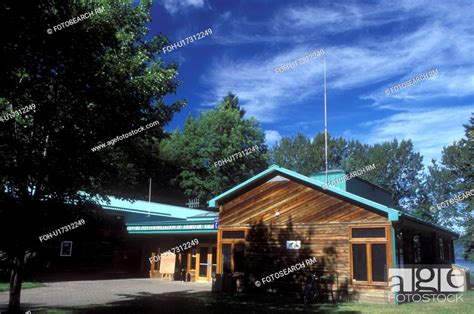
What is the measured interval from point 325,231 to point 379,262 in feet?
8.27

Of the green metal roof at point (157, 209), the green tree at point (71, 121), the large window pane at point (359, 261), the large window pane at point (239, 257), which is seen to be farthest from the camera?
the green metal roof at point (157, 209)

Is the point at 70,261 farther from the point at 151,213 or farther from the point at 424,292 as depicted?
the point at 424,292

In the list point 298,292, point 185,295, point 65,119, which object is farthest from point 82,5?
point 298,292

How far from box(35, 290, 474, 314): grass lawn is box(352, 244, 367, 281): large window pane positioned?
147 cm

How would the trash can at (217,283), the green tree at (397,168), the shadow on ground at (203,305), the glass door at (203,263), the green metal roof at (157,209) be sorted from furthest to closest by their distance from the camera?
the green tree at (397,168) → the green metal roof at (157,209) → the glass door at (203,263) → the trash can at (217,283) → the shadow on ground at (203,305)

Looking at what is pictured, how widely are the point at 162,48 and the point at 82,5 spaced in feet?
11.4

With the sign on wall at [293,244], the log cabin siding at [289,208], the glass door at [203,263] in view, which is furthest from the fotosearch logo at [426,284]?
the glass door at [203,263]

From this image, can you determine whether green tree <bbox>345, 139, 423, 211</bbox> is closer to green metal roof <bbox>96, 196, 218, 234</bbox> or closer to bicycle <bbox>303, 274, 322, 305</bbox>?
green metal roof <bbox>96, 196, 218, 234</bbox>

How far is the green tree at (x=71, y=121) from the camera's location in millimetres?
10062

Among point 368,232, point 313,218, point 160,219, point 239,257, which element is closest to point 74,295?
point 239,257

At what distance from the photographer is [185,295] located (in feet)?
60.6

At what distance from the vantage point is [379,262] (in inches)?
663

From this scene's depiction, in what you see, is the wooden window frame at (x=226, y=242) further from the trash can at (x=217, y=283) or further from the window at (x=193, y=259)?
the window at (x=193, y=259)

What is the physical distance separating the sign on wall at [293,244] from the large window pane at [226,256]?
10.6ft
